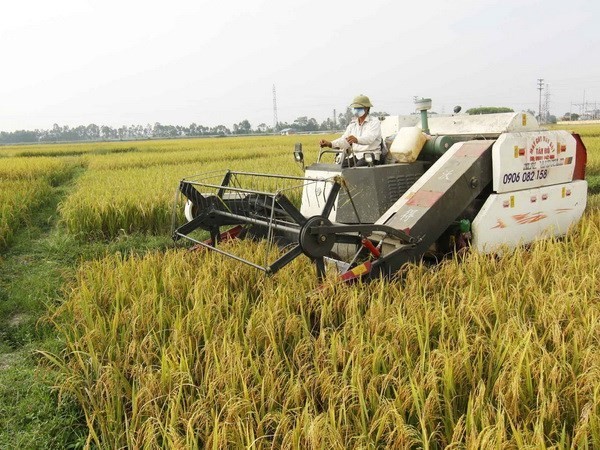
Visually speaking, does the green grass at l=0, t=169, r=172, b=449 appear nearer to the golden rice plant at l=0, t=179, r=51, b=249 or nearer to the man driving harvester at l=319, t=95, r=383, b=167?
the golden rice plant at l=0, t=179, r=51, b=249

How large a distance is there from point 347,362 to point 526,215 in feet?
9.46

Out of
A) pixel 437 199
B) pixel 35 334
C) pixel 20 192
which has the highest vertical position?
pixel 437 199

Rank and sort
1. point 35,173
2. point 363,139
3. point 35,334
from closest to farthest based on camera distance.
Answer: point 35,334, point 363,139, point 35,173

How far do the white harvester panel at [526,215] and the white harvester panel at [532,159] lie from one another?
77 mm

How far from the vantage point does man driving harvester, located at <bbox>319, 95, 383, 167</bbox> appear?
495 centimetres

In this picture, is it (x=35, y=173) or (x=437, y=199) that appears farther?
(x=35, y=173)

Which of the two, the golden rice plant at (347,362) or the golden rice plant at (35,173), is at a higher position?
the golden rice plant at (35,173)

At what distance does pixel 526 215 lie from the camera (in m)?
4.64

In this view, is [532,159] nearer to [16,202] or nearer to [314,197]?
[314,197]

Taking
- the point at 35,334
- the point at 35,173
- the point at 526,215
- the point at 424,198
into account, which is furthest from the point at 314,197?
the point at 35,173

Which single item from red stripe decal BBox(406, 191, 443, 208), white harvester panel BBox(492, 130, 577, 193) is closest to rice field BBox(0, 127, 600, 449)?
red stripe decal BBox(406, 191, 443, 208)

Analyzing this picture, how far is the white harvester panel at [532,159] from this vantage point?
4391 mm

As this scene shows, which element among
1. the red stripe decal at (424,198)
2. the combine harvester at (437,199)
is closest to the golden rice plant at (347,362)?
the combine harvester at (437,199)

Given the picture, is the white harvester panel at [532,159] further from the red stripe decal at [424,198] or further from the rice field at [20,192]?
the rice field at [20,192]
